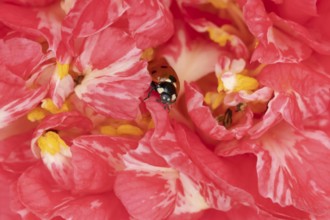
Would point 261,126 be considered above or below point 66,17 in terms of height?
below

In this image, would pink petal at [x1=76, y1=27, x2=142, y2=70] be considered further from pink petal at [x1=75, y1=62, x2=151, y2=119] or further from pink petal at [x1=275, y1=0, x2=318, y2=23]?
pink petal at [x1=275, y1=0, x2=318, y2=23]

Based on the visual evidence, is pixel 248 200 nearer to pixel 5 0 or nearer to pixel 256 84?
pixel 256 84

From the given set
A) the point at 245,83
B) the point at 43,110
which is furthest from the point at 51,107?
the point at 245,83

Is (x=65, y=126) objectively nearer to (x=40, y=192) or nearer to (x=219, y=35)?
(x=40, y=192)

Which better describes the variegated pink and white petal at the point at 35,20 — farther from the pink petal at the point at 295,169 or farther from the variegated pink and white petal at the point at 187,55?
the pink petal at the point at 295,169

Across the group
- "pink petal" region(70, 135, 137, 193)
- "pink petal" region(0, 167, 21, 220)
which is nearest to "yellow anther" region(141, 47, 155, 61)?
"pink petal" region(70, 135, 137, 193)

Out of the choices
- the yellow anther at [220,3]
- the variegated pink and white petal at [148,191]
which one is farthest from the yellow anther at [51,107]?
the yellow anther at [220,3]

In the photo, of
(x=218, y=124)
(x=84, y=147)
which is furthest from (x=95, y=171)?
(x=218, y=124)
